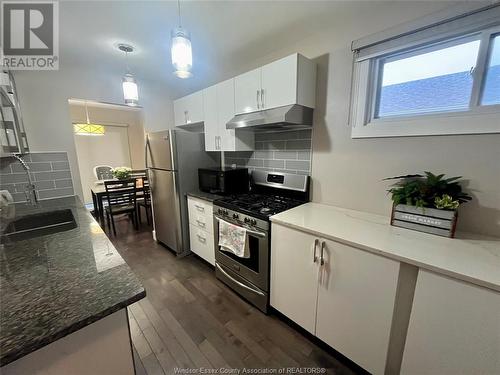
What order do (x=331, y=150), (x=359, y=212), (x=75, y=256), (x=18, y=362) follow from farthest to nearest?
1. (x=331, y=150)
2. (x=359, y=212)
3. (x=75, y=256)
4. (x=18, y=362)

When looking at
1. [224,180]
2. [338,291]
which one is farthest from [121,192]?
[338,291]

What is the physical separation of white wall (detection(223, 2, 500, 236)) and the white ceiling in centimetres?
12

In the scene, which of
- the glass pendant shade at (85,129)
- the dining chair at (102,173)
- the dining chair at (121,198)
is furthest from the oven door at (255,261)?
the dining chair at (102,173)

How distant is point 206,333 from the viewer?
5.23 feet

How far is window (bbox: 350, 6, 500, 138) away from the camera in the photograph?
1.19 meters

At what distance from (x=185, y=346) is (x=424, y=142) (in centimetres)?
217

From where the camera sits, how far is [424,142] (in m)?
1.38

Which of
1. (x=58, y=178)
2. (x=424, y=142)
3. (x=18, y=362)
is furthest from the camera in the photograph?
(x=58, y=178)

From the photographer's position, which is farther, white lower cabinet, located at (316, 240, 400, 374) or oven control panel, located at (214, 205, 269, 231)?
oven control panel, located at (214, 205, 269, 231)

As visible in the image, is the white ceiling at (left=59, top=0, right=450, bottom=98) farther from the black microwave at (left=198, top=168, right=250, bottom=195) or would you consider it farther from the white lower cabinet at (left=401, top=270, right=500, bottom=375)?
the white lower cabinet at (left=401, top=270, right=500, bottom=375)

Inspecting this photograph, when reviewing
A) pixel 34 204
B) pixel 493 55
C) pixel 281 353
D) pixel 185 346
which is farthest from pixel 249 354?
pixel 493 55

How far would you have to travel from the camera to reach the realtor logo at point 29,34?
138 cm

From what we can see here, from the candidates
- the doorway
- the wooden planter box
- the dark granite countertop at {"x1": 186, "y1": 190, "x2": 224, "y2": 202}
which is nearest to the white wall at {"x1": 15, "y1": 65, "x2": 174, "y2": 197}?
the dark granite countertop at {"x1": 186, "y1": 190, "x2": 224, "y2": 202}

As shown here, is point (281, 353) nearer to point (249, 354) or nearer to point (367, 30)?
point (249, 354)
